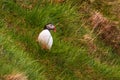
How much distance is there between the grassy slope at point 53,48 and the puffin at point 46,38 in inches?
3.6

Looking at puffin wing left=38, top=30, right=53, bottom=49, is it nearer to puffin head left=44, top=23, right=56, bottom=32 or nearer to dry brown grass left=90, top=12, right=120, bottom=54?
puffin head left=44, top=23, right=56, bottom=32

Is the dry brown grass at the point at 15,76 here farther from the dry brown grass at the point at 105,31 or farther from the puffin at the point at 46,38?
the dry brown grass at the point at 105,31

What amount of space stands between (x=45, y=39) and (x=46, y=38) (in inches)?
0.9

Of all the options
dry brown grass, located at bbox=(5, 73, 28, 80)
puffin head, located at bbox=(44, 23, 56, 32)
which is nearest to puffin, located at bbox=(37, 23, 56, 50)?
puffin head, located at bbox=(44, 23, 56, 32)

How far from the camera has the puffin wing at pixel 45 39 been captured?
644 cm

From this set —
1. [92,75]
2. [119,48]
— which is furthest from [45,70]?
[119,48]

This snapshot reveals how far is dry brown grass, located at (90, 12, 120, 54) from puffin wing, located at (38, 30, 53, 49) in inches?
52.5

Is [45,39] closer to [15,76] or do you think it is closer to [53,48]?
[53,48]

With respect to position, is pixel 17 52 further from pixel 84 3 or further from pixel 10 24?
pixel 84 3

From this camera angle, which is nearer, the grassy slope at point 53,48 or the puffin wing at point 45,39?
the grassy slope at point 53,48

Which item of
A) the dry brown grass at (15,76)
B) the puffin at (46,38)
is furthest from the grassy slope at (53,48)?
the dry brown grass at (15,76)

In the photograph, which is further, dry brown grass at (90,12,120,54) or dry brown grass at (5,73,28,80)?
dry brown grass at (90,12,120,54)

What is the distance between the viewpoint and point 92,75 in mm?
6785

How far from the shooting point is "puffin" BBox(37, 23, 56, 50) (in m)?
6.44
